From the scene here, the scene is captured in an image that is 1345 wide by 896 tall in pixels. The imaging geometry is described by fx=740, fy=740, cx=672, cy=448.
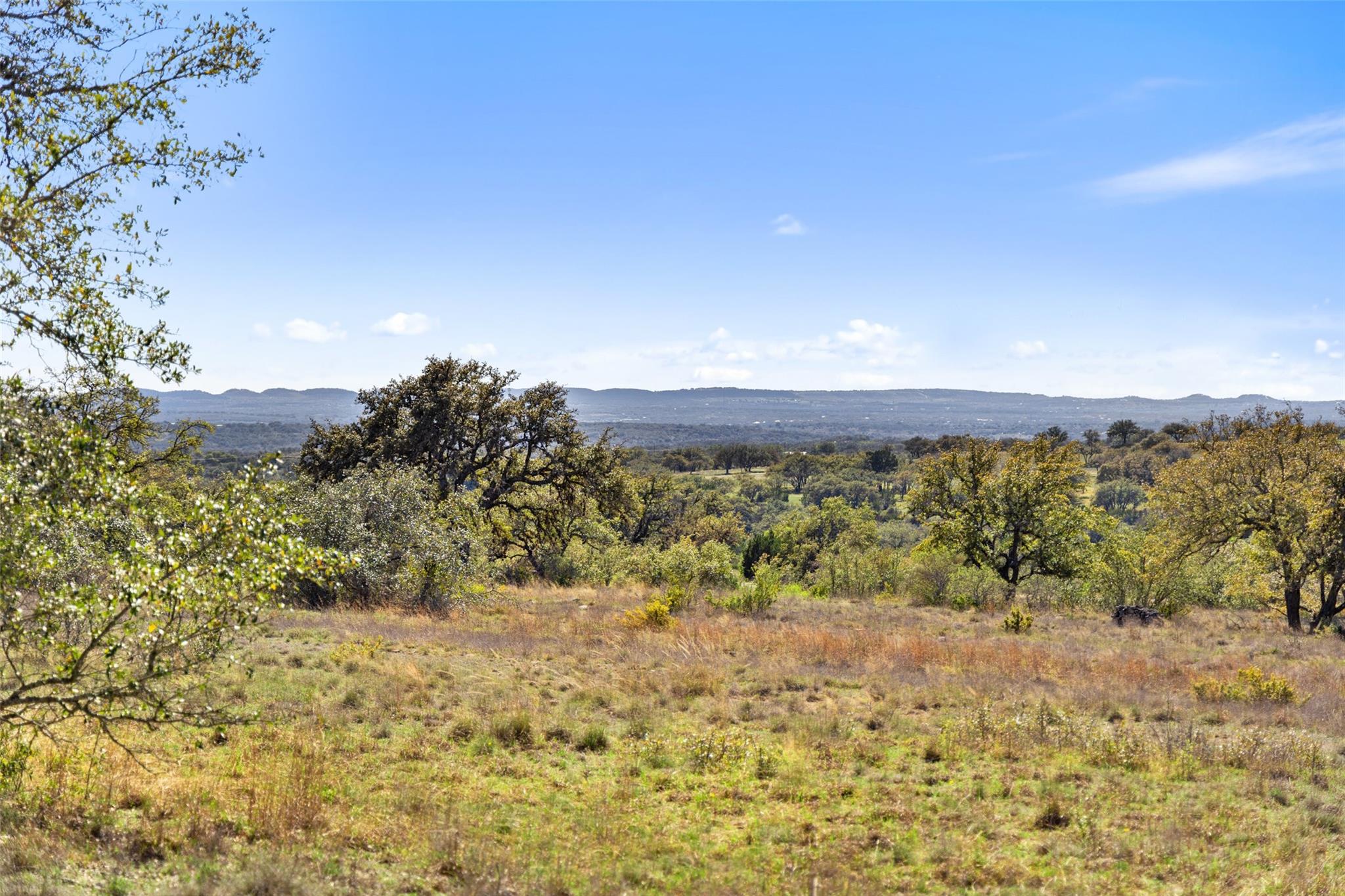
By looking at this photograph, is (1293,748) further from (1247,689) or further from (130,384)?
(130,384)

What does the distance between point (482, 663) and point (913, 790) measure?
30.8ft

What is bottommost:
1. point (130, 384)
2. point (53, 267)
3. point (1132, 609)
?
point (1132, 609)

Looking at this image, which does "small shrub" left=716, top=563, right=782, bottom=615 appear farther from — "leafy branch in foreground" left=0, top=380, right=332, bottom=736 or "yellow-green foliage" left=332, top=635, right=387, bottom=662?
"leafy branch in foreground" left=0, top=380, right=332, bottom=736

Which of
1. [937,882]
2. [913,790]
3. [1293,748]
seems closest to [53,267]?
[937,882]

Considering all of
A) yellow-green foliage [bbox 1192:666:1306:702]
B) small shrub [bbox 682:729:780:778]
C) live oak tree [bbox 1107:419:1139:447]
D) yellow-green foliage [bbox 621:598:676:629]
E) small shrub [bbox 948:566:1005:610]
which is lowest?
small shrub [bbox 948:566:1005:610]

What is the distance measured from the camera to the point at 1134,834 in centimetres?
837

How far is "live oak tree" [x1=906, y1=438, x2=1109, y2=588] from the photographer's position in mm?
34500

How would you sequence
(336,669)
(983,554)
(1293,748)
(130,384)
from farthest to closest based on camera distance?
(983,554)
(336,669)
(1293,748)
(130,384)

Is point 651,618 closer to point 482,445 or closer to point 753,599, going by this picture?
point 753,599

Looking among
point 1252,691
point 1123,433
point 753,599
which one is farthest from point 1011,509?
point 1123,433

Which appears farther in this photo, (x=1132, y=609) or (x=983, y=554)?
(x=983, y=554)

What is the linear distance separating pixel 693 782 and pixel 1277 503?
95.4ft

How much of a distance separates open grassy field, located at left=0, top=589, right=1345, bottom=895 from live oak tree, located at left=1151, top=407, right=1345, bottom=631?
38.5 feet

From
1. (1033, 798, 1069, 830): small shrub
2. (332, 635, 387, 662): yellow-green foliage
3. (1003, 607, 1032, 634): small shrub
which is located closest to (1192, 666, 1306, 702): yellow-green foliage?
(1033, 798, 1069, 830): small shrub
